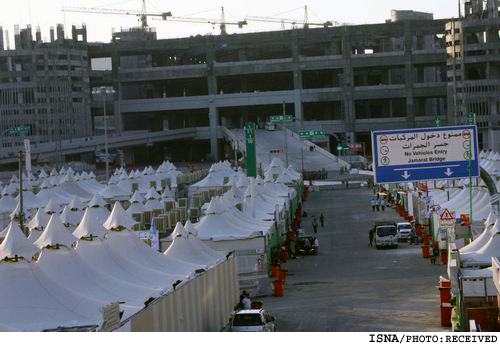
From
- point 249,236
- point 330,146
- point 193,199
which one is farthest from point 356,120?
point 249,236

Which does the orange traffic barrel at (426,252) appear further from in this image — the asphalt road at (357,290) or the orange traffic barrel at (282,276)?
the orange traffic barrel at (282,276)

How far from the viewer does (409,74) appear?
130 meters

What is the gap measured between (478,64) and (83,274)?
10793cm

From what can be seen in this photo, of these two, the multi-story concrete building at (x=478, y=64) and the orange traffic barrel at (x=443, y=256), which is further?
the multi-story concrete building at (x=478, y=64)

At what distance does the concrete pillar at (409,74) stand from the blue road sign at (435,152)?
330ft

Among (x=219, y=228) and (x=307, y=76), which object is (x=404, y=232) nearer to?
(x=219, y=228)

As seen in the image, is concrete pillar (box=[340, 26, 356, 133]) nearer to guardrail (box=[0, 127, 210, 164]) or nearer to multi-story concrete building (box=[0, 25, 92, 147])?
guardrail (box=[0, 127, 210, 164])

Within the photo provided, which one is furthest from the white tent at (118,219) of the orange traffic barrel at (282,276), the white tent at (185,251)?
the white tent at (185,251)

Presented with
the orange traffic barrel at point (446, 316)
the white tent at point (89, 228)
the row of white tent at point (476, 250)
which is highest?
the white tent at point (89, 228)

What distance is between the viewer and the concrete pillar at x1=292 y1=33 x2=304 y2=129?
434 ft

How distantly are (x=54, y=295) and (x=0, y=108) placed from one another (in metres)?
117

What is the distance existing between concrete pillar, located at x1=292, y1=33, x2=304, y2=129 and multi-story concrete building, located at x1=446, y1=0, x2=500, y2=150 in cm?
1538

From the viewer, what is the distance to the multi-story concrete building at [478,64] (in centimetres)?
12419

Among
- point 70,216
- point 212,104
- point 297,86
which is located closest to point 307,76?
point 297,86
